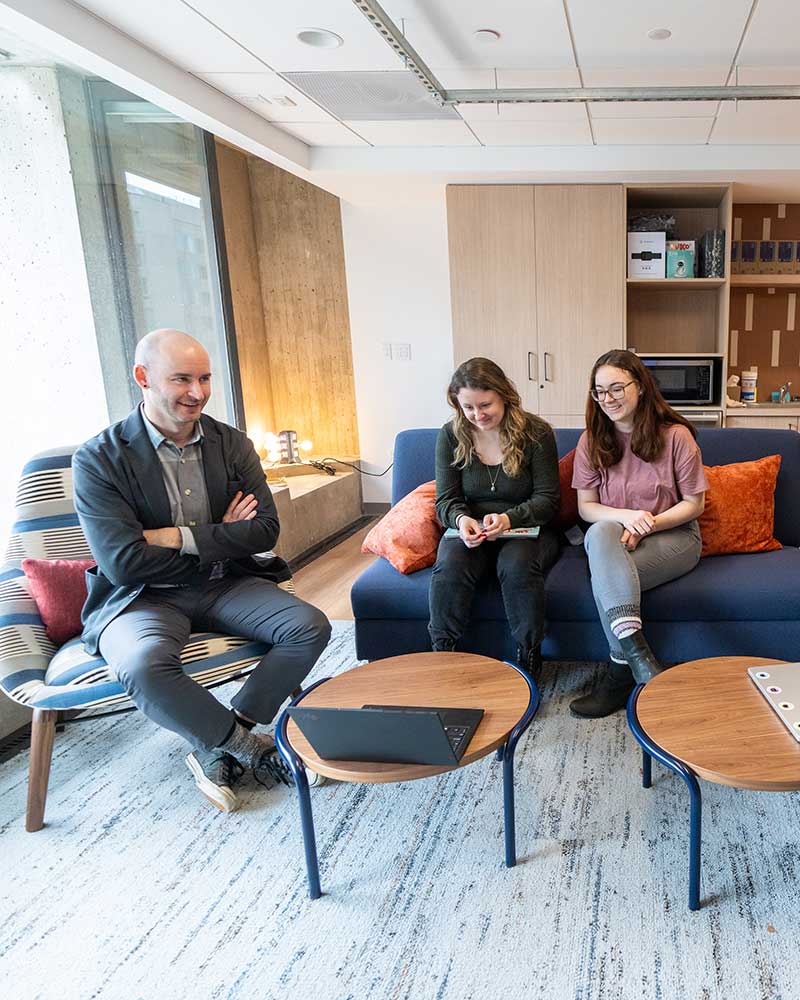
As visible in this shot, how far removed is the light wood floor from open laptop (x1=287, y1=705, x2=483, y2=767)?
171 cm

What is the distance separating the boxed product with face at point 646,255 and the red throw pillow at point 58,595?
12.2ft

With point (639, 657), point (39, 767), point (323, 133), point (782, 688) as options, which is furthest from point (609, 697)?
point (323, 133)

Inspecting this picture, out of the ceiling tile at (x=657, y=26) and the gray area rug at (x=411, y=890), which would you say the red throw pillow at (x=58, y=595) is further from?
the ceiling tile at (x=657, y=26)

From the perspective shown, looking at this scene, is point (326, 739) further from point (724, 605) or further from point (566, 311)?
point (566, 311)

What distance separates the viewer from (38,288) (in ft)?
8.36

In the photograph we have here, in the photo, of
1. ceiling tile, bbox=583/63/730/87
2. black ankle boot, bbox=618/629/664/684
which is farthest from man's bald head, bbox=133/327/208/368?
ceiling tile, bbox=583/63/730/87

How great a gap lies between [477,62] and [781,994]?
3.07 metres

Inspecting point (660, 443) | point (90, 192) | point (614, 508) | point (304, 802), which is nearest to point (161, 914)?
point (304, 802)

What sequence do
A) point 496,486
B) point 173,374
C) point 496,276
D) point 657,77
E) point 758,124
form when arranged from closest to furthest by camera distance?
1. point 173,374
2. point 496,486
3. point 657,77
4. point 758,124
5. point 496,276

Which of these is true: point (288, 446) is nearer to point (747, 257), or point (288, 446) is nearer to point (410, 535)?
point (410, 535)

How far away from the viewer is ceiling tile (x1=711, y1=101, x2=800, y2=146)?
320 cm

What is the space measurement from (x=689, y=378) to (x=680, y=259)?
2.43 feet

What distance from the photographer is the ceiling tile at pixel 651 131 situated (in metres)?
3.43

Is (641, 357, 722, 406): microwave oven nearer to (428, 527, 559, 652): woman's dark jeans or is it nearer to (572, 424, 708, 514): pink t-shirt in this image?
Result: (572, 424, 708, 514): pink t-shirt
